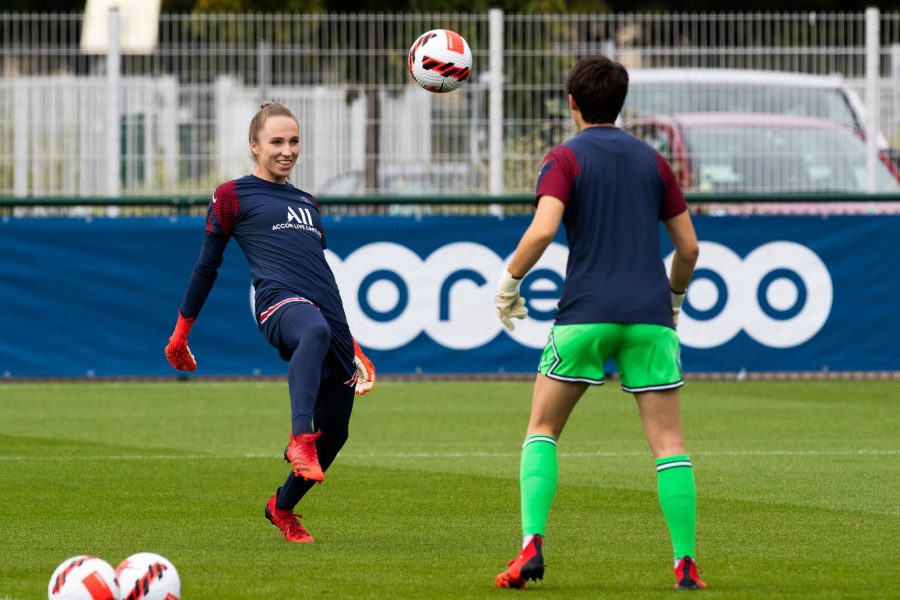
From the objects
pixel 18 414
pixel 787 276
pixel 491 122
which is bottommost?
pixel 18 414

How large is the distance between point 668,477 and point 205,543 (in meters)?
2.31

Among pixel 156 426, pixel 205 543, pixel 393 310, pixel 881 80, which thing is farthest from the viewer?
pixel 881 80

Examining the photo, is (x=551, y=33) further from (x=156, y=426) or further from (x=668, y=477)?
(x=668, y=477)

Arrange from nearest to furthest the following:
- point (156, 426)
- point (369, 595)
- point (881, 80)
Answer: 1. point (369, 595)
2. point (156, 426)
3. point (881, 80)

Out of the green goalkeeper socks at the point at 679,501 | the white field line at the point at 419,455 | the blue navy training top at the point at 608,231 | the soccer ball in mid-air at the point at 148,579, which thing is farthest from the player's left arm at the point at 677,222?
the white field line at the point at 419,455

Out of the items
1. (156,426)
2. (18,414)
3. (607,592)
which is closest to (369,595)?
(607,592)

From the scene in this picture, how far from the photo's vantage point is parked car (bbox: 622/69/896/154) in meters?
16.6

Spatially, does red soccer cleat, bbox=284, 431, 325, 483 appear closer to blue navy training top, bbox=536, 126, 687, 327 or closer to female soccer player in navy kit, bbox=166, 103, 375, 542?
female soccer player in navy kit, bbox=166, 103, 375, 542

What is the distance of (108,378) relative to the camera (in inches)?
626

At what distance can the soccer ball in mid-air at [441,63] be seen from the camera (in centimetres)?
1042

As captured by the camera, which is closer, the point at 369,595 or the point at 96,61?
the point at 369,595

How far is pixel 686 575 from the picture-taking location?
247 inches

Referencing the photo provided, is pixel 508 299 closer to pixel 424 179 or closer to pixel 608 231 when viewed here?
pixel 608 231

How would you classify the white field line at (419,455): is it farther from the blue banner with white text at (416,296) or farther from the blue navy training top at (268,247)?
the blue banner with white text at (416,296)
